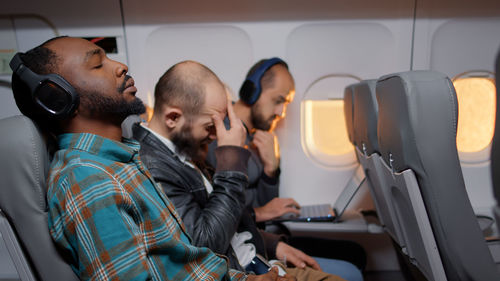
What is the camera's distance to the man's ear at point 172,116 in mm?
1408

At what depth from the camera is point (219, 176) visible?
1335 millimetres

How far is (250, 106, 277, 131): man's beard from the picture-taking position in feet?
7.46

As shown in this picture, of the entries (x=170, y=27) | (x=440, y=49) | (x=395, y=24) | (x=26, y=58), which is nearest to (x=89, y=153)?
(x=26, y=58)

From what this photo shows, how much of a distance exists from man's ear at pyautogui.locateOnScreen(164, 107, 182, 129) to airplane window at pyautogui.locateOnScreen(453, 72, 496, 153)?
1.93 metres

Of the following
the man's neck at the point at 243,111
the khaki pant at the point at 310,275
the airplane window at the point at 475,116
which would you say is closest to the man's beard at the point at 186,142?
the khaki pant at the point at 310,275

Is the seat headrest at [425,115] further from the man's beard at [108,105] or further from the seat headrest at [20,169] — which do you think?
the seat headrest at [20,169]

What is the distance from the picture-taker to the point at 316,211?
2234 mm

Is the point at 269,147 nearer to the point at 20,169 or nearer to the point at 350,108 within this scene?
the point at 350,108

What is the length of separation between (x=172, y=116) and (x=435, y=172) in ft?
3.19

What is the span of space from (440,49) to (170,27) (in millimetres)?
1732

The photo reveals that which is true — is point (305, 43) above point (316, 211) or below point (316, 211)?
above

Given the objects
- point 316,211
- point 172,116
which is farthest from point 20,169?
point 316,211

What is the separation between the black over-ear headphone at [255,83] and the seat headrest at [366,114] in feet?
1.99

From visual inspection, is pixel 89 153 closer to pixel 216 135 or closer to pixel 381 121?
pixel 216 135
